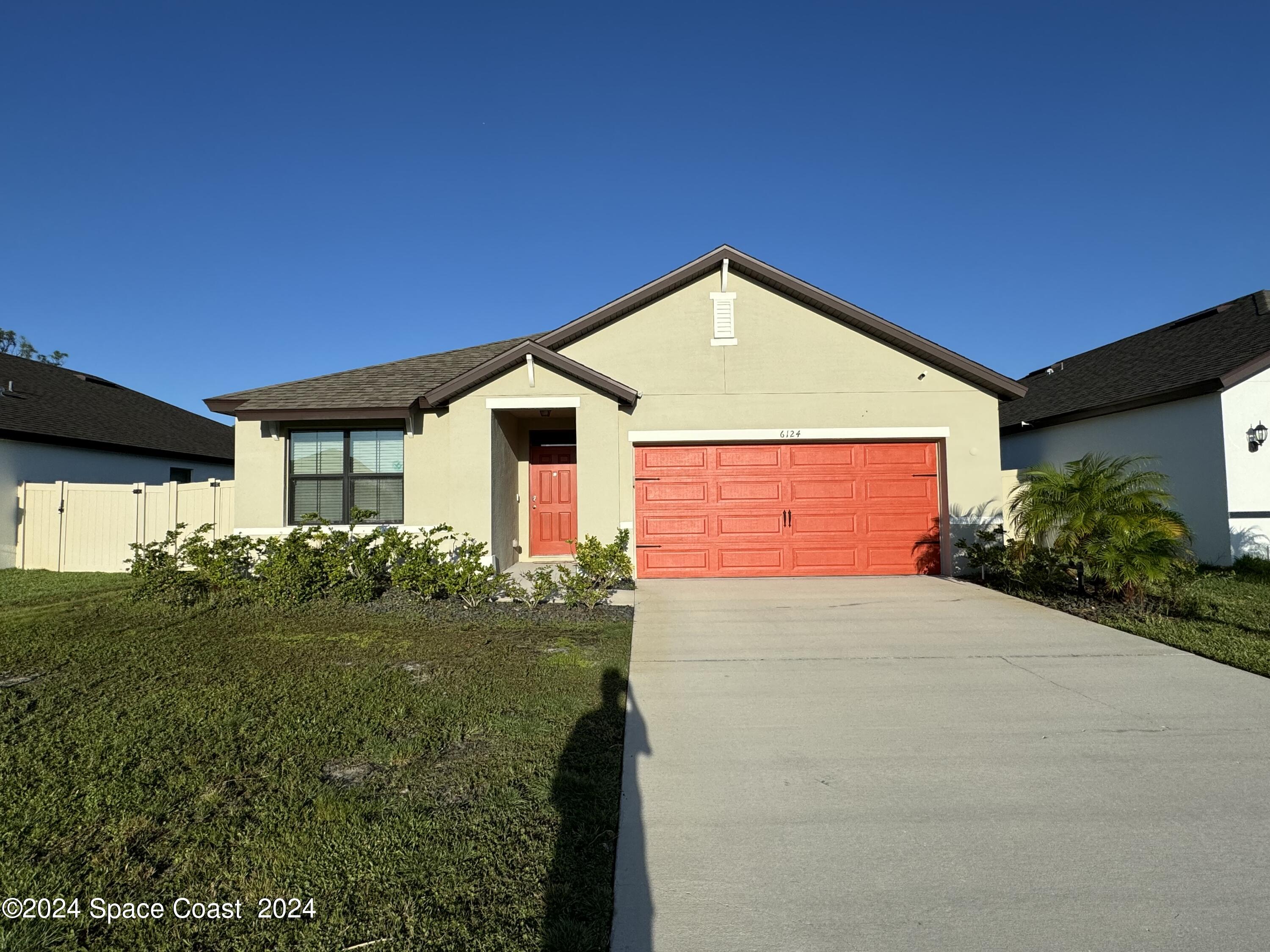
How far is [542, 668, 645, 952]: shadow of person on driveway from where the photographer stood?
2.50 m

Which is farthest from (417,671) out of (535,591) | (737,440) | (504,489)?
(737,440)

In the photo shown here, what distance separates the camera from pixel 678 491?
11148 mm

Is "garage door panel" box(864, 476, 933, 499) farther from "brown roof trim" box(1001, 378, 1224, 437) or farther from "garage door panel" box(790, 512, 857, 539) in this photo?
"brown roof trim" box(1001, 378, 1224, 437)

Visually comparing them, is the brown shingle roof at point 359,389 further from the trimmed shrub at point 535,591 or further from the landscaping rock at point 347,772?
the landscaping rock at point 347,772

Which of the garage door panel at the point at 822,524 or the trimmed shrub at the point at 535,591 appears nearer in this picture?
the trimmed shrub at the point at 535,591

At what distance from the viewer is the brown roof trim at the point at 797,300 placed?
1091cm

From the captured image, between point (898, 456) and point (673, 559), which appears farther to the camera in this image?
point (898, 456)

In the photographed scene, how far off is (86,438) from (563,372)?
11.8m

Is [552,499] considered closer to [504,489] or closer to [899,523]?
[504,489]

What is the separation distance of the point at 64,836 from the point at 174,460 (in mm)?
17196

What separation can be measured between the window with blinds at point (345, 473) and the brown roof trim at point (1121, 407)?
13029mm

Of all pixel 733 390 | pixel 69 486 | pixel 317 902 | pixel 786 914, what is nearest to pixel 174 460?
pixel 69 486

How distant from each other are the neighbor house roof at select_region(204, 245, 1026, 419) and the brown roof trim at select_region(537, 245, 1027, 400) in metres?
0.01

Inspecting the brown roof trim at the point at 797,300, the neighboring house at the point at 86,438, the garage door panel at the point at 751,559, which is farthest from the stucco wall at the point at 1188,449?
the neighboring house at the point at 86,438
